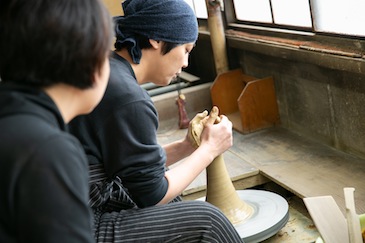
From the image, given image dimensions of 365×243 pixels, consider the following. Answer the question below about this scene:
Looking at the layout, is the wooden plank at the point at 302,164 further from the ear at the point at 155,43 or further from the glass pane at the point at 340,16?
the ear at the point at 155,43

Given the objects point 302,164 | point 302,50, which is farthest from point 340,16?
point 302,164

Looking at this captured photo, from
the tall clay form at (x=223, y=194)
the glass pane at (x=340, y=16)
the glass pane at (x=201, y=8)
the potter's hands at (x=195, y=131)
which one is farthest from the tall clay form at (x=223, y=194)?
the glass pane at (x=201, y=8)

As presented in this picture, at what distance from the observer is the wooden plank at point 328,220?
5.51 ft

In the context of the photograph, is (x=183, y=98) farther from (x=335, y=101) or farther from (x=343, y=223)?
(x=343, y=223)

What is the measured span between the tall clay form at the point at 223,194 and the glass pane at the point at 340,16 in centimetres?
91

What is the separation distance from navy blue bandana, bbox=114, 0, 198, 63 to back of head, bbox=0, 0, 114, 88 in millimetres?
768

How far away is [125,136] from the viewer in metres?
1.52

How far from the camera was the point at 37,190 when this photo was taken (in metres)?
0.84

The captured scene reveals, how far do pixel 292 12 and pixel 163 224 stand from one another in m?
1.83

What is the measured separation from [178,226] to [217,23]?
2311mm

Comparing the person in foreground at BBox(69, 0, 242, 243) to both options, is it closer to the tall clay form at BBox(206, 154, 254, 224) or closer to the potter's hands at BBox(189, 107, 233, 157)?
the potter's hands at BBox(189, 107, 233, 157)

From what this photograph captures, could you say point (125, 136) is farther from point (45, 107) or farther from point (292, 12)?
point (292, 12)

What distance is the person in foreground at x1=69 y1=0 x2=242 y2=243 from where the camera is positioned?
5.06ft

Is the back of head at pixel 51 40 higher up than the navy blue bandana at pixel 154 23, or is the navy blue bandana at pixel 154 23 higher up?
the back of head at pixel 51 40
